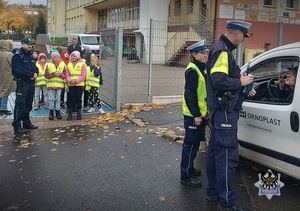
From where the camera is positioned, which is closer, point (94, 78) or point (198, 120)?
point (198, 120)

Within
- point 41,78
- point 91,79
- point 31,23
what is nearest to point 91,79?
point 91,79

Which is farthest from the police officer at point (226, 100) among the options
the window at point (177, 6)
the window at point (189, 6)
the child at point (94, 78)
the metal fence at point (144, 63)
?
the window at point (177, 6)

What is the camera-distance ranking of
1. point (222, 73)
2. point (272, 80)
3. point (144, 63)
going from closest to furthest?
point (222, 73), point (272, 80), point (144, 63)

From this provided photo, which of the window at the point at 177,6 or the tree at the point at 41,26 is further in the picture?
the tree at the point at 41,26

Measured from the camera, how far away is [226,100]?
3746mm

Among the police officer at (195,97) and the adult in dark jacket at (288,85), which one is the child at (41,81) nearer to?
the police officer at (195,97)

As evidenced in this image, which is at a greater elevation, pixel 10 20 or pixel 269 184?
pixel 10 20

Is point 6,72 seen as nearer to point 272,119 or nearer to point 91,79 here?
point 91,79

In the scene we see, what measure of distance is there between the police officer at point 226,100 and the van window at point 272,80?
26.7 inches

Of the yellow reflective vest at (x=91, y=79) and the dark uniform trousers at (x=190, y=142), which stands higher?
the yellow reflective vest at (x=91, y=79)

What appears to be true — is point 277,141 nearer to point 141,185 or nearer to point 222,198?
point 222,198

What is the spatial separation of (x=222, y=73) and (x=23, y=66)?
5179 millimetres

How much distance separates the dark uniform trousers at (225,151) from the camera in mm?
3797

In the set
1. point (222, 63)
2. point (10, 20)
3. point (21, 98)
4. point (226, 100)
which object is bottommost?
point (21, 98)
